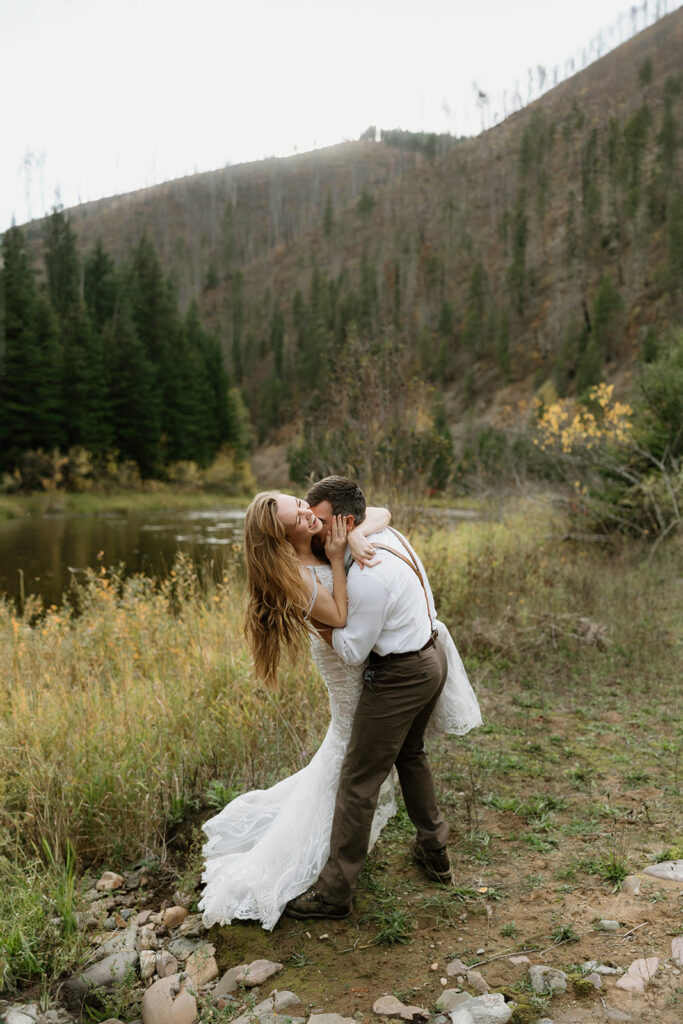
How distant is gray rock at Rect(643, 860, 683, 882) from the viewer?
3305 millimetres

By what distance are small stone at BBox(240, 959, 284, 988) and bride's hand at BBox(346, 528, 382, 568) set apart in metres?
1.65

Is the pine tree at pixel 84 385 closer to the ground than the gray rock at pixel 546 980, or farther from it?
farther from it

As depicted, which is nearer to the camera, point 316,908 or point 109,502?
point 316,908

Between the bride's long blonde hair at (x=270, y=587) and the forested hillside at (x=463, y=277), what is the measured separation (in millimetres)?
6121

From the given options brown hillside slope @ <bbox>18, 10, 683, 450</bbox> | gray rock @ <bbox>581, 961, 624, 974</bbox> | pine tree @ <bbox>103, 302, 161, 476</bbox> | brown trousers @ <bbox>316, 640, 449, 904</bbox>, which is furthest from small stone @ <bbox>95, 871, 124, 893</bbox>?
brown hillside slope @ <bbox>18, 10, 683, 450</bbox>

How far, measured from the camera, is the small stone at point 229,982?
9.83 ft

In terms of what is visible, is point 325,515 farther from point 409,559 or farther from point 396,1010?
point 396,1010

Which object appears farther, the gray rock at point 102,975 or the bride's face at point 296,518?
the gray rock at point 102,975

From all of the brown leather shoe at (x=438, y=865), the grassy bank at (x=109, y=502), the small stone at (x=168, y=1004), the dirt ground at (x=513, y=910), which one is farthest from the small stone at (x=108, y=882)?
the grassy bank at (x=109, y=502)

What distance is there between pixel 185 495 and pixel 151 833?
38852 mm

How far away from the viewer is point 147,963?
10.8ft

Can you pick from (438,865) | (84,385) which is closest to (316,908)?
(438,865)

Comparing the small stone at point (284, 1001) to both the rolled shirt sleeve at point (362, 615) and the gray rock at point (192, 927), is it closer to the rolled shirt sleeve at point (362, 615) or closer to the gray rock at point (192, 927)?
the gray rock at point (192, 927)

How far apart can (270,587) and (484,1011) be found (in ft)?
5.41
